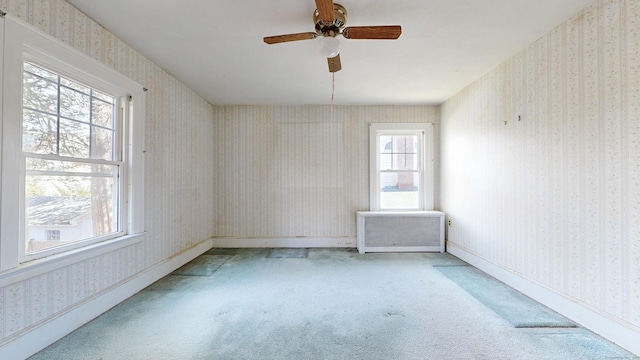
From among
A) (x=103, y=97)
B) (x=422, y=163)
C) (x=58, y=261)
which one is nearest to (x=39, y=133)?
(x=103, y=97)

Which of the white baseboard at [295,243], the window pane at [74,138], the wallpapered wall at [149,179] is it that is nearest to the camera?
the wallpapered wall at [149,179]

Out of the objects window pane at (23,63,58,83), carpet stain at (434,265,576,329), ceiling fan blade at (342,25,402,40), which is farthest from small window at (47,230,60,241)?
carpet stain at (434,265,576,329)

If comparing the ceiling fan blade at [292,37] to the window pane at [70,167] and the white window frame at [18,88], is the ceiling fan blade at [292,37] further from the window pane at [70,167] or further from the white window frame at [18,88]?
the window pane at [70,167]

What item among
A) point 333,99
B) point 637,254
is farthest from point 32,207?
point 637,254

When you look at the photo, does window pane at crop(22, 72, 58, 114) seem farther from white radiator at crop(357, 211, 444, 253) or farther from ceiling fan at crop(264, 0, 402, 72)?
white radiator at crop(357, 211, 444, 253)

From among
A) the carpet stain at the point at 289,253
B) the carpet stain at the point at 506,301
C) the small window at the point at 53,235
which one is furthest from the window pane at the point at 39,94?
the carpet stain at the point at 506,301

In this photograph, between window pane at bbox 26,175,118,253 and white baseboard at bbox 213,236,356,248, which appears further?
white baseboard at bbox 213,236,356,248

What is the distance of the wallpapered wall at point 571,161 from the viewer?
5.39 ft

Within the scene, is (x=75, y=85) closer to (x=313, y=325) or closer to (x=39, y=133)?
(x=39, y=133)

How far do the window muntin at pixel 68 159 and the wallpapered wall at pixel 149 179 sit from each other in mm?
268

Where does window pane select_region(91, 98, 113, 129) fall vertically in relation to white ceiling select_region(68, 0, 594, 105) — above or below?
below

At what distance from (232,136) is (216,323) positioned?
9.79 ft

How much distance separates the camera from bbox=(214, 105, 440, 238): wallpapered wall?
420cm

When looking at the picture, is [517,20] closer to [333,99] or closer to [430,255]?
[333,99]
